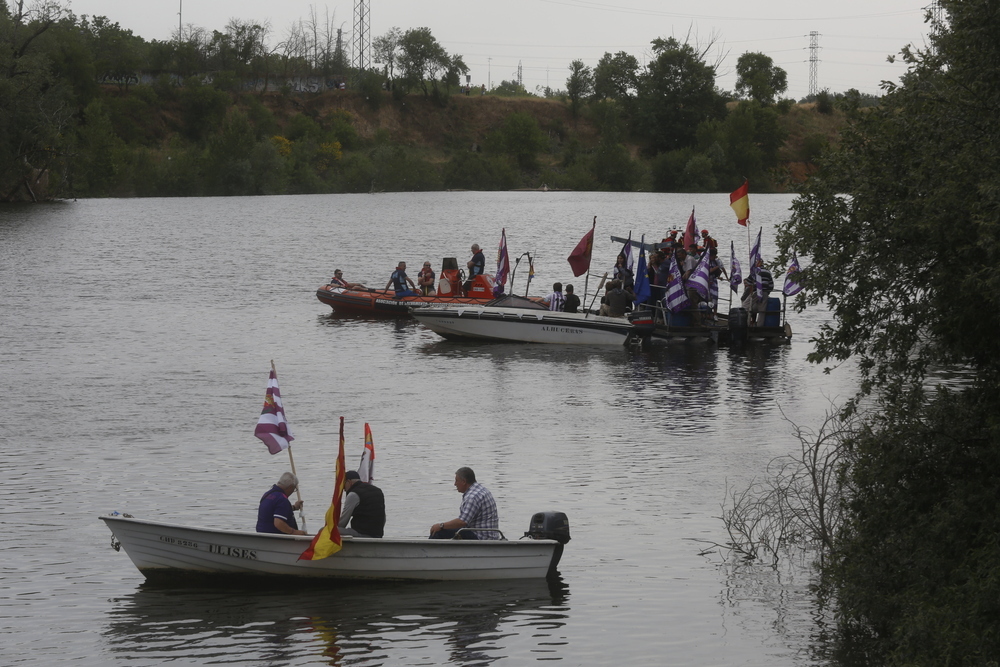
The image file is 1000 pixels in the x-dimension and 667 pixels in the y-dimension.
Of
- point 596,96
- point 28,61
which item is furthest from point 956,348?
point 596,96

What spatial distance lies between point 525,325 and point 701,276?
5.58 metres

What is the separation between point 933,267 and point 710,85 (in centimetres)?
15035

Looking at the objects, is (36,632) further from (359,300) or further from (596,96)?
(596,96)

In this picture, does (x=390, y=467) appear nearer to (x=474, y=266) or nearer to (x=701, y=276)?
(x=701, y=276)

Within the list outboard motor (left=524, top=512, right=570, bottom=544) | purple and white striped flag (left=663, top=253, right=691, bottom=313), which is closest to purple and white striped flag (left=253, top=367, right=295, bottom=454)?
outboard motor (left=524, top=512, right=570, bottom=544)

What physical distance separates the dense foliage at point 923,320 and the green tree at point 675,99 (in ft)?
474

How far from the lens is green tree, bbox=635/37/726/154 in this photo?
507ft

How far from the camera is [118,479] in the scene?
794 inches

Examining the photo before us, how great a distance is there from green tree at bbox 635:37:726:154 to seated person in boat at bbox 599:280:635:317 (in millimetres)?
122472

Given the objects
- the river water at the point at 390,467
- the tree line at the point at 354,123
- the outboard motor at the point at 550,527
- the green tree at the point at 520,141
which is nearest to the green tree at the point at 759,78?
the tree line at the point at 354,123

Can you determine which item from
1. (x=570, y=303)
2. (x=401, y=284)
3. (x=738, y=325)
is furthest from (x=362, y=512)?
(x=401, y=284)

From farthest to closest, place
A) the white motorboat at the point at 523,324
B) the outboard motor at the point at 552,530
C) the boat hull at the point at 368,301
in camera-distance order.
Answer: the boat hull at the point at 368,301 < the white motorboat at the point at 523,324 < the outboard motor at the point at 552,530

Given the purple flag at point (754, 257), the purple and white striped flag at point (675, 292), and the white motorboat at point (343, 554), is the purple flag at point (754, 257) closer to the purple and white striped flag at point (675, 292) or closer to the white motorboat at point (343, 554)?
the purple and white striped flag at point (675, 292)

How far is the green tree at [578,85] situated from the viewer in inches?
6959
